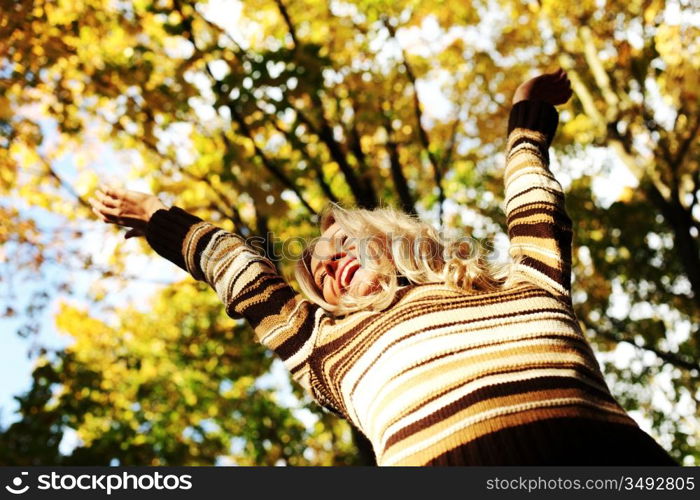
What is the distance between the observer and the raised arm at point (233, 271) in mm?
1793

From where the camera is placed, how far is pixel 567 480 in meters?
1.48

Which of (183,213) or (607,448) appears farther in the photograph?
(183,213)

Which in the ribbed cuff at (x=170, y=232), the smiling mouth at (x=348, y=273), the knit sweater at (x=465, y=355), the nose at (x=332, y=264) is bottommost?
the knit sweater at (x=465, y=355)

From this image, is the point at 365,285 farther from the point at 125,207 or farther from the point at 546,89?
the point at 546,89

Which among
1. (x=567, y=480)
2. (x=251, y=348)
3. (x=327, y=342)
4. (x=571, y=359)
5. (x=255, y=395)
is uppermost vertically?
(x=255, y=395)

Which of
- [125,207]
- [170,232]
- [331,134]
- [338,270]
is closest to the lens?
[338,270]

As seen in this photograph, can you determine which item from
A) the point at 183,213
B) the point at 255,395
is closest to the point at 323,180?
the point at 183,213

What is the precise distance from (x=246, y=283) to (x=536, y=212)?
92cm

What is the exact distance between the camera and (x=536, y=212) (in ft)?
6.21

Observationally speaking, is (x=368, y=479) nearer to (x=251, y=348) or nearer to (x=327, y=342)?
(x=327, y=342)

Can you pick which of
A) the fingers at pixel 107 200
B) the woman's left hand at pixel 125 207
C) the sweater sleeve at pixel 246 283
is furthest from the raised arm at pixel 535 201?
the fingers at pixel 107 200

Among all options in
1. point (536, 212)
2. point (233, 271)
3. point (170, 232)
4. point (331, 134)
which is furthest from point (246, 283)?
point (331, 134)

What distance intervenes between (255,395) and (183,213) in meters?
9.56

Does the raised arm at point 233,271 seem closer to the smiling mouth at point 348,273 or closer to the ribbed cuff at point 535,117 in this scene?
the smiling mouth at point 348,273
